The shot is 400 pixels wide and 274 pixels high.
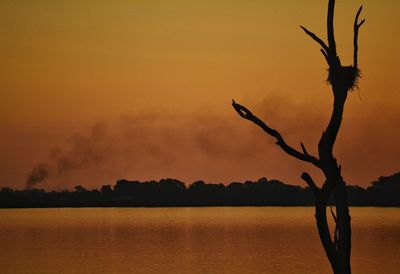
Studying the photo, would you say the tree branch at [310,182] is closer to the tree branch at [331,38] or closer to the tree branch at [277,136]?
the tree branch at [277,136]

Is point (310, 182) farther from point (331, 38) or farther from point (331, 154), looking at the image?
point (331, 38)

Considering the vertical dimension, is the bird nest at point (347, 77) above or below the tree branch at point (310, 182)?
above

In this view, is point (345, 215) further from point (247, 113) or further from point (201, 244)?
point (201, 244)

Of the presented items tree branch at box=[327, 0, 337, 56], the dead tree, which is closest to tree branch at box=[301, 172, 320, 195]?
the dead tree

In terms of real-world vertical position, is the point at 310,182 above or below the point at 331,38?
below

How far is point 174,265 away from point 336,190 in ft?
132

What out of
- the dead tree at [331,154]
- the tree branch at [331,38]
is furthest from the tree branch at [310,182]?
the tree branch at [331,38]

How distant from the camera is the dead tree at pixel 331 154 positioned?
18.1 meters

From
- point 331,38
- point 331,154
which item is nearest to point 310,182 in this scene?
point 331,154

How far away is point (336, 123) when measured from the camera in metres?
18.1

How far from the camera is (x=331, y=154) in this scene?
18094 millimetres

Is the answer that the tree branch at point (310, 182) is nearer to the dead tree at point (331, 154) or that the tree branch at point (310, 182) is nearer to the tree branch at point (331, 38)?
the dead tree at point (331, 154)

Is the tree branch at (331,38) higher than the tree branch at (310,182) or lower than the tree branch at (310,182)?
higher

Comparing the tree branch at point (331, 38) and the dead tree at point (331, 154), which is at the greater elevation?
the tree branch at point (331, 38)
